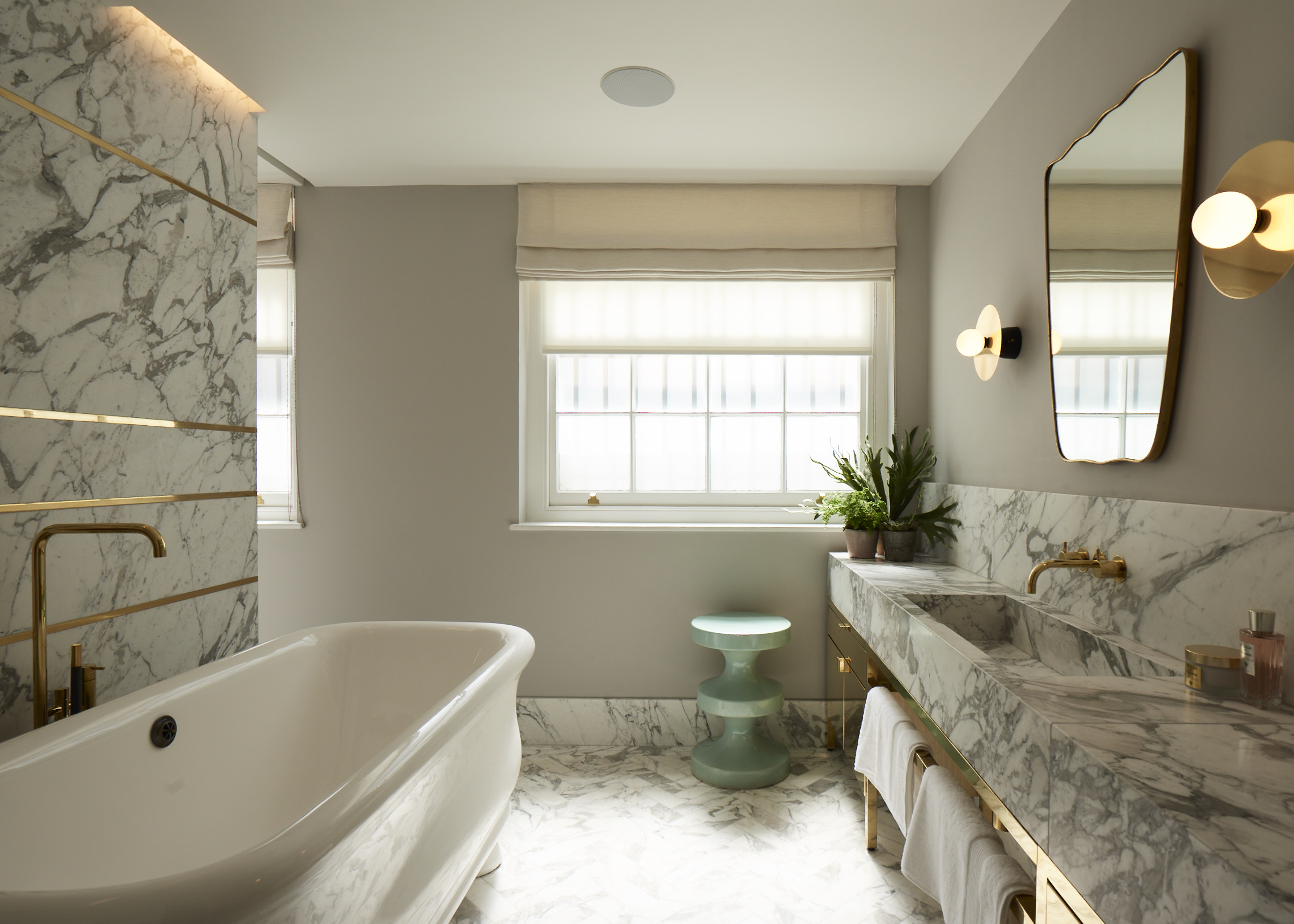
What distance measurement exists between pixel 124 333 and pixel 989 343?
253cm

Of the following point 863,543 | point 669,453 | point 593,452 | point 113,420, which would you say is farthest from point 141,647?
point 863,543

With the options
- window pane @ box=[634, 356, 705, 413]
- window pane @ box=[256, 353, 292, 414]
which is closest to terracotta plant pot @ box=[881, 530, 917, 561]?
window pane @ box=[634, 356, 705, 413]

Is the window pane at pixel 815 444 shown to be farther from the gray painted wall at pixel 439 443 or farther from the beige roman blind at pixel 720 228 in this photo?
the beige roman blind at pixel 720 228

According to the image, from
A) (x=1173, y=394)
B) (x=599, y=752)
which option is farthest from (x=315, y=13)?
(x=599, y=752)

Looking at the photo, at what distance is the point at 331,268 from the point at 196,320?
3.41ft

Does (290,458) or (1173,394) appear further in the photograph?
(290,458)

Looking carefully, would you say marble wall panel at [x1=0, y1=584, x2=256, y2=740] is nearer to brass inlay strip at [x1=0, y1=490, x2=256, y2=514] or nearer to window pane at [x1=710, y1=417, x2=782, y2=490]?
brass inlay strip at [x1=0, y1=490, x2=256, y2=514]

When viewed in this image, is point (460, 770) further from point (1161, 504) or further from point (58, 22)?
point (58, 22)

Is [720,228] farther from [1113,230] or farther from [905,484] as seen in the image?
[1113,230]

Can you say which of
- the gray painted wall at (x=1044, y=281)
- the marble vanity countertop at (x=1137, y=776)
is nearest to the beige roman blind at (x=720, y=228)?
the gray painted wall at (x=1044, y=281)

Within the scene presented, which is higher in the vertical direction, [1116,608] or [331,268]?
[331,268]

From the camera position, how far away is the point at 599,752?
9.91 ft

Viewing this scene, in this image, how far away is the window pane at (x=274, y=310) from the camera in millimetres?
3215

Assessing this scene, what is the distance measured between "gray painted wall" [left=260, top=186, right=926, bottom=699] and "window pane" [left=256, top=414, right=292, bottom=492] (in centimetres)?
16
